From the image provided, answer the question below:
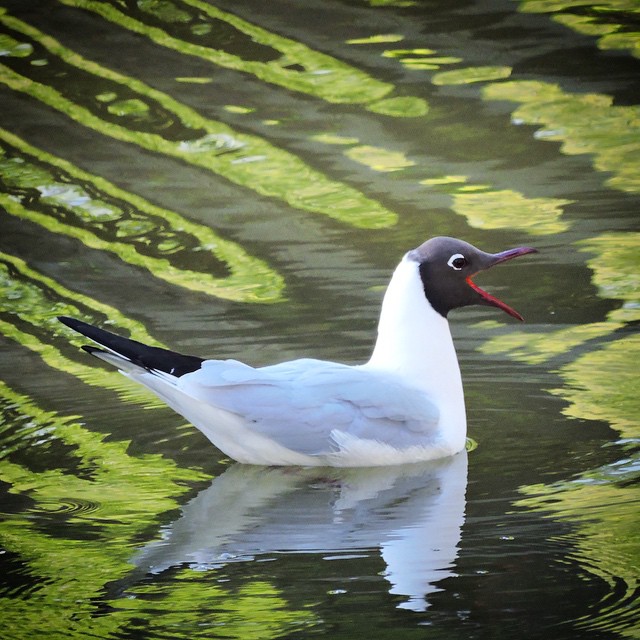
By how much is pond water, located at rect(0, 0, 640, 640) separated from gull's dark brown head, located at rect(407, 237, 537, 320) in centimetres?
47

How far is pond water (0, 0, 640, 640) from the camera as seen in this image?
14.0ft

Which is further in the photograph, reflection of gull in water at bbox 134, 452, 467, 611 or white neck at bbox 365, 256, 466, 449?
white neck at bbox 365, 256, 466, 449

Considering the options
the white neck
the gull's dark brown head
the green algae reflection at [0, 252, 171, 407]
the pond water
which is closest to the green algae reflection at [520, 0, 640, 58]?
the pond water

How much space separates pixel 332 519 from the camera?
4793mm

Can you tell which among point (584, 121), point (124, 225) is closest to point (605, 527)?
point (124, 225)

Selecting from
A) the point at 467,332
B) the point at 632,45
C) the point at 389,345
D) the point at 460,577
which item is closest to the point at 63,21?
the point at 632,45

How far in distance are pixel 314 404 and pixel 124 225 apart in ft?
10.6

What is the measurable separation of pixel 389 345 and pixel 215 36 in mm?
5100

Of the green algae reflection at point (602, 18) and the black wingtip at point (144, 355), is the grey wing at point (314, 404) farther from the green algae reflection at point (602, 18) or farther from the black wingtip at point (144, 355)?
the green algae reflection at point (602, 18)

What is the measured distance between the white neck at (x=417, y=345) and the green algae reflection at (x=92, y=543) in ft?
2.78

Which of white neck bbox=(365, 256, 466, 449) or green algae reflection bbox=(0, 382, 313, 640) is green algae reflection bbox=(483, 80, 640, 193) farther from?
green algae reflection bbox=(0, 382, 313, 640)

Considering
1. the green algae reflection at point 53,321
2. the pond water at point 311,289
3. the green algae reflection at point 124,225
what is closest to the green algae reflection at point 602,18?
the pond water at point 311,289

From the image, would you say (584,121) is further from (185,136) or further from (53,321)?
(53,321)

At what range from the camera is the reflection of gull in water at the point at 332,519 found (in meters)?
4.45
